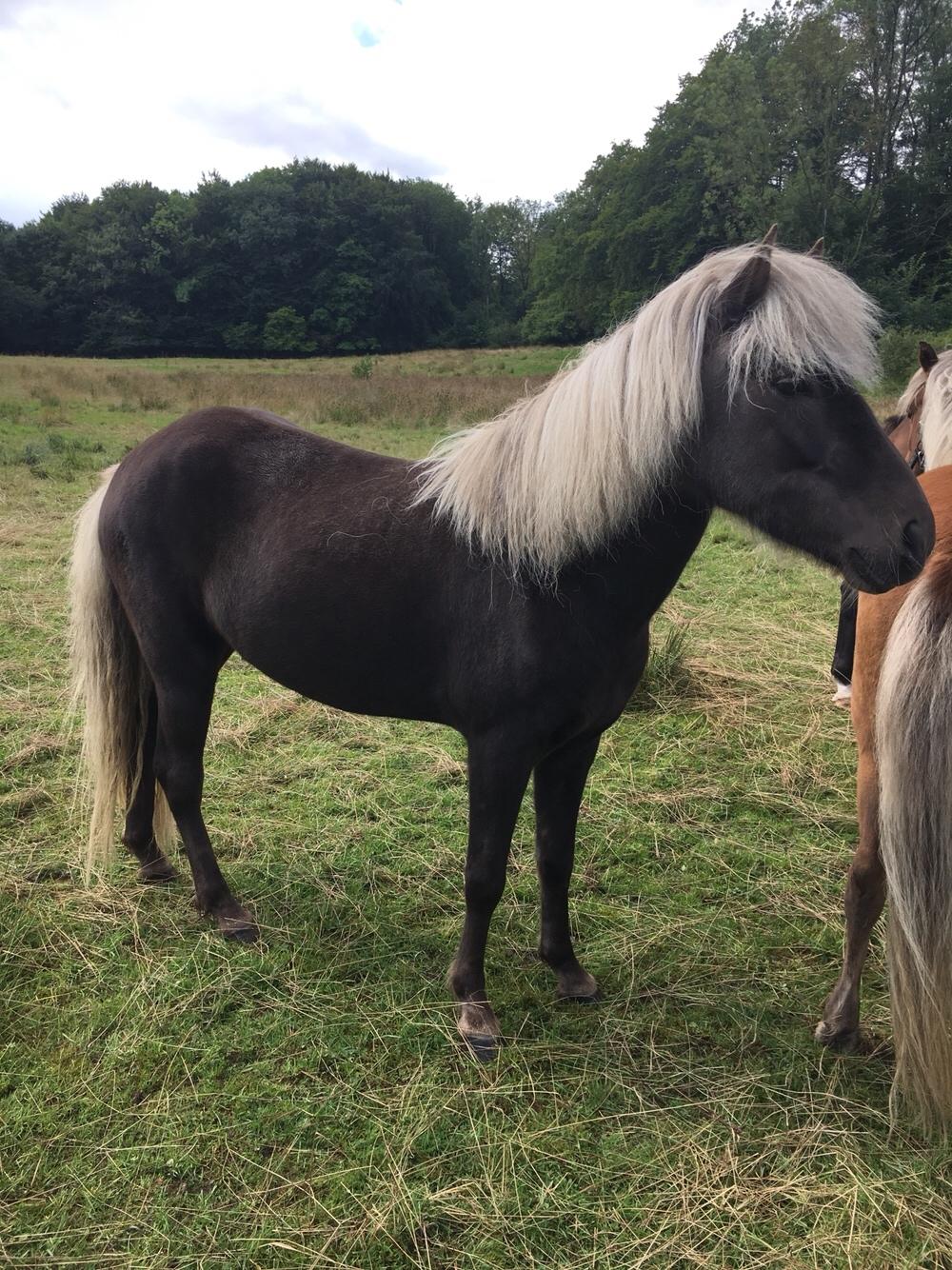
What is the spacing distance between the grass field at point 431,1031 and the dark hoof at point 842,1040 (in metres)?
0.05

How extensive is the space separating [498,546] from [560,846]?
105 centimetres

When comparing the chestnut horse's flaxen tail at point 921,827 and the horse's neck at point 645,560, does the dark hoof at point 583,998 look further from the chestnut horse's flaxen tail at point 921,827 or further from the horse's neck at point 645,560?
the horse's neck at point 645,560

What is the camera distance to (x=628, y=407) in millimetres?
1771

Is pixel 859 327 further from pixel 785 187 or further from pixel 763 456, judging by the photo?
pixel 785 187

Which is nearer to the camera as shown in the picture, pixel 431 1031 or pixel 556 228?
pixel 431 1031

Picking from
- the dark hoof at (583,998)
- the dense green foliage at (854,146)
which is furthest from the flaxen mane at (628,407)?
the dense green foliage at (854,146)

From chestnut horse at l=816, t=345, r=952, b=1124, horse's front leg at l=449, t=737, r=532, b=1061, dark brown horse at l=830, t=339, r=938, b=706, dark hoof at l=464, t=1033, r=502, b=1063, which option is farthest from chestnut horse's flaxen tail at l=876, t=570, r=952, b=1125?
dark brown horse at l=830, t=339, r=938, b=706

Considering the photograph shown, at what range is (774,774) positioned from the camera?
3.81 meters

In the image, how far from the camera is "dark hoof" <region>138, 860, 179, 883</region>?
9.94 feet

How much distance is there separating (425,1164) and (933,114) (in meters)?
39.4

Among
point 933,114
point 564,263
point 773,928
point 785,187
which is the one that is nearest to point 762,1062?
point 773,928

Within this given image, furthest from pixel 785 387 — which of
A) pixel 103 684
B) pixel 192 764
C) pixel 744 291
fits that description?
pixel 103 684

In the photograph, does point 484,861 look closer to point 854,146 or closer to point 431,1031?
point 431,1031

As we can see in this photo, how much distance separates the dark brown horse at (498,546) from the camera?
1611 millimetres
